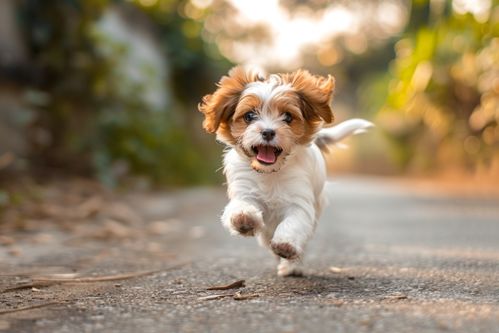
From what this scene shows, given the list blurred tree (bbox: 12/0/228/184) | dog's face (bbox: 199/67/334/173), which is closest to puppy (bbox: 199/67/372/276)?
dog's face (bbox: 199/67/334/173)

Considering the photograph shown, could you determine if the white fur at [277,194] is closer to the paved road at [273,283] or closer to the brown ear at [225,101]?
the brown ear at [225,101]

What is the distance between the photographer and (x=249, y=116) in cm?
455

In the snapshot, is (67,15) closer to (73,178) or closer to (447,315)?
(73,178)

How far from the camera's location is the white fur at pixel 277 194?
14.3 feet

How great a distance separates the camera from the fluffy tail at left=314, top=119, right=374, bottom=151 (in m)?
5.54

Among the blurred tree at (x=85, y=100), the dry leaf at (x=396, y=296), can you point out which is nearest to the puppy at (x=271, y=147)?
the dry leaf at (x=396, y=296)

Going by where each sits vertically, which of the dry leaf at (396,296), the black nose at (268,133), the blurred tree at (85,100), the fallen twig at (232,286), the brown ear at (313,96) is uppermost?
the blurred tree at (85,100)

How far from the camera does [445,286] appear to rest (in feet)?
13.6

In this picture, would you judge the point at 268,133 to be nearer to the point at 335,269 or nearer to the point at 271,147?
the point at 271,147

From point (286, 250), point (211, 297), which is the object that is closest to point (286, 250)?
point (286, 250)

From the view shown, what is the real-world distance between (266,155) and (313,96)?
1.71ft

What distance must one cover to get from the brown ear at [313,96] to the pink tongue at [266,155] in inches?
14.8

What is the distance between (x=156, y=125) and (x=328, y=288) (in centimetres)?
804

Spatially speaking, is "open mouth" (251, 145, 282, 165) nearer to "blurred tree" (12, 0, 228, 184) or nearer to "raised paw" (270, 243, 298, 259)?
"raised paw" (270, 243, 298, 259)
